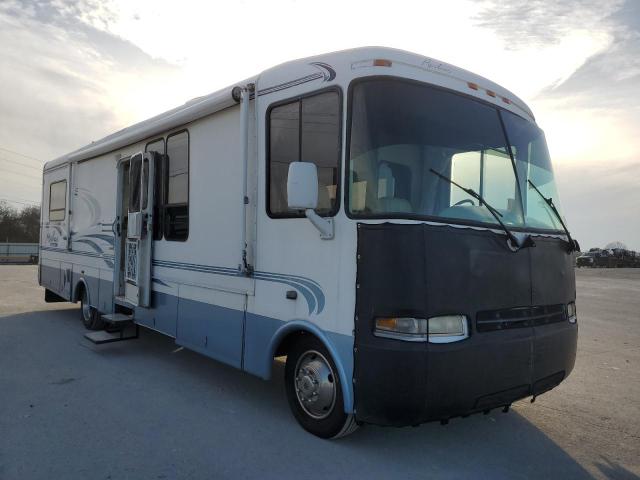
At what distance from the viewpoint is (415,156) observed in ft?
11.7

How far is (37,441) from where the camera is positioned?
12.5 feet

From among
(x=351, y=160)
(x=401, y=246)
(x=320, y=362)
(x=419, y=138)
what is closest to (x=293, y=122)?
(x=351, y=160)

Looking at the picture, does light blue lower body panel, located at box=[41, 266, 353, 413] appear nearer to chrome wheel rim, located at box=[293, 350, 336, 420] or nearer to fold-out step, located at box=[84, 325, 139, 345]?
chrome wheel rim, located at box=[293, 350, 336, 420]

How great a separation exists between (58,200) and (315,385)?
7988 mm

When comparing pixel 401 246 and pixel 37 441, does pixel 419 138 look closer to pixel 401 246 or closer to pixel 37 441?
pixel 401 246

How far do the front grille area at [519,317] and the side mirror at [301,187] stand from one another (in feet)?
4.70

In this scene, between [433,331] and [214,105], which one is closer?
[433,331]

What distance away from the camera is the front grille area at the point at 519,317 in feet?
11.4

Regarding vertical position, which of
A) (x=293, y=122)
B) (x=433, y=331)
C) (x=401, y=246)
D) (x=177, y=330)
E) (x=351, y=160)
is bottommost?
(x=177, y=330)

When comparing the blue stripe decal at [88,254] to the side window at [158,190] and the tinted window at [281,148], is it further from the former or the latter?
the tinted window at [281,148]

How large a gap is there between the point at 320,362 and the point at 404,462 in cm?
94

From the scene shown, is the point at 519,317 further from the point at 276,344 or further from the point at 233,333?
the point at 233,333

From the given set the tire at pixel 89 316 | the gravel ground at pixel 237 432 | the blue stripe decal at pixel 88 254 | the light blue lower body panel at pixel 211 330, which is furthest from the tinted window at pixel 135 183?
the tire at pixel 89 316

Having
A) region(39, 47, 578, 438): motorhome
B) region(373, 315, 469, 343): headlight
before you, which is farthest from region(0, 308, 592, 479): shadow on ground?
region(373, 315, 469, 343): headlight
